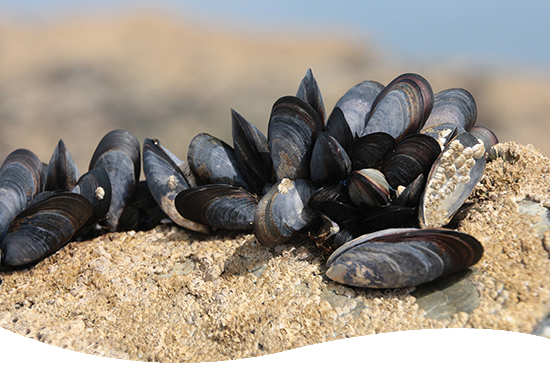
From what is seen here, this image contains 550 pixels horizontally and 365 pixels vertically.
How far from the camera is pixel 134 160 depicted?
2.62 m

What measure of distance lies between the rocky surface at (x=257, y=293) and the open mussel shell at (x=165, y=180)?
5.9 inches

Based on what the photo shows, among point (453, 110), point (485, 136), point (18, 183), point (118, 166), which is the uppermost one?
point (453, 110)

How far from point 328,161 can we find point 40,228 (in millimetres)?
1570

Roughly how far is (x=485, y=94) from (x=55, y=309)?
65.9 feet

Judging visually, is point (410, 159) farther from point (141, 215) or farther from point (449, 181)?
point (141, 215)

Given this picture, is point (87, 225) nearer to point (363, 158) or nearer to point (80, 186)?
point (80, 186)

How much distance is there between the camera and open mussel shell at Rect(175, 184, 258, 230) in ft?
6.72

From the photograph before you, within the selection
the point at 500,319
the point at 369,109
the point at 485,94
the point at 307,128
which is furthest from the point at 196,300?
the point at 485,94

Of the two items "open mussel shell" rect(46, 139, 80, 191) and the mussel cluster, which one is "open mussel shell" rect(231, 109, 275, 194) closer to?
the mussel cluster

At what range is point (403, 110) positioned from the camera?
2.00 metres

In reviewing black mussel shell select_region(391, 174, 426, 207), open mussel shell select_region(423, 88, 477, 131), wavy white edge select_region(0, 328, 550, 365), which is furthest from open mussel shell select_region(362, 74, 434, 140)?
wavy white edge select_region(0, 328, 550, 365)

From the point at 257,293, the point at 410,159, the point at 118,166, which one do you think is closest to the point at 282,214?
the point at 257,293

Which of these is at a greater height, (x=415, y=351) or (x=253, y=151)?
(x=253, y=151)

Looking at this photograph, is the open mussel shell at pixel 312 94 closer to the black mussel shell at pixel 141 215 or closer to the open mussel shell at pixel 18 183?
the black mussel shell at pixel 141 215
